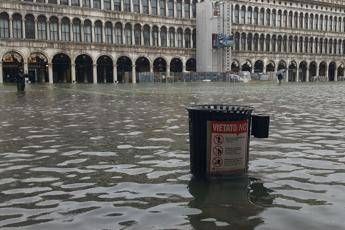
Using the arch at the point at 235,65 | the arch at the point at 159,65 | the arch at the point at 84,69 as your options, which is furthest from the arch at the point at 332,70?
the arch at the point at 84,69

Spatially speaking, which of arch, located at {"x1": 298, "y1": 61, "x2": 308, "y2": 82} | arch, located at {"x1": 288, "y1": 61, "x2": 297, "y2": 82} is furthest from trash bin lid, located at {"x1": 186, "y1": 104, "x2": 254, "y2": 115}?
arch, located at {"x1": 298, "y1": 61, "x2": 308, "y2": 82}

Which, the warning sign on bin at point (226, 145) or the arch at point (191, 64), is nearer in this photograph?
the warning sign on bin at point (226, 145)

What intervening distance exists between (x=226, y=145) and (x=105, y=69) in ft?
192

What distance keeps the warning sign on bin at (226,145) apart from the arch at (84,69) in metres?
55.7

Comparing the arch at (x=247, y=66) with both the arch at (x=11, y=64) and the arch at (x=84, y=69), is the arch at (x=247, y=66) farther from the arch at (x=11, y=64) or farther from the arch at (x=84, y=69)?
the arch at (x=11, y=64)

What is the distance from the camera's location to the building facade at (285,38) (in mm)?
72062

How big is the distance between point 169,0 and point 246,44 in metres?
15.7

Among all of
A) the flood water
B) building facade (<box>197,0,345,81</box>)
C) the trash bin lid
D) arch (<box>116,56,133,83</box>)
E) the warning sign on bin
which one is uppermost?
building facade (<box>197,0,345,81</box>)

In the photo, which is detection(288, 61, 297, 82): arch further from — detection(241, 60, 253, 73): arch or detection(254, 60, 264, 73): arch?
detection(241, 60, 253, 73): arch

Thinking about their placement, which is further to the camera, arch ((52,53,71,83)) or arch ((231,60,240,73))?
arch ((231,60,240,73))

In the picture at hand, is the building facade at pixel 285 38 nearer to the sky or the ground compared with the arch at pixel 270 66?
nearer to the sky

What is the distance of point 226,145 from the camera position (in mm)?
5047

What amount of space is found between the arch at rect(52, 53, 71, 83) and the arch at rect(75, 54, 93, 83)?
49.8 inches

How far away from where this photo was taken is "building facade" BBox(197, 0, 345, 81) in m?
72.1
